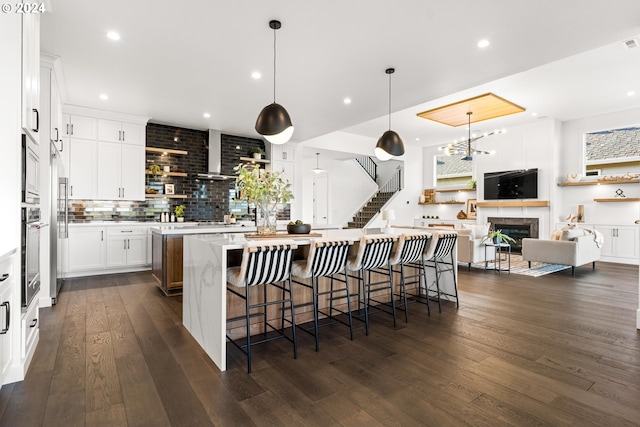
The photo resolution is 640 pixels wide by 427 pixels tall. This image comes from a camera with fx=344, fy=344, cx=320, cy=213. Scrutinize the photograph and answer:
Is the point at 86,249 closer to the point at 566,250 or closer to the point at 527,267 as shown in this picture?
the point at 527,267

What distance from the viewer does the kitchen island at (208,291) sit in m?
2.48

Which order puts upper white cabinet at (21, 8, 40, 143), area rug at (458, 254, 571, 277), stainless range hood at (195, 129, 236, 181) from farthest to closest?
stainless range hood at (195, 129, 236, 181), area rug at (458, 254, 571, 277), upper white cabinet at (21, 8, 40, 143)

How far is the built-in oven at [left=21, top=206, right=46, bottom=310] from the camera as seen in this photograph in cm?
244

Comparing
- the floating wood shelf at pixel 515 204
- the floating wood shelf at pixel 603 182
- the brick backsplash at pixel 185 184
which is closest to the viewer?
the brick backsplash at pixel 185 184

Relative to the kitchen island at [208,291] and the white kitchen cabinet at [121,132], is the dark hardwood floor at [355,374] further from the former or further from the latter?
the white kitchen cabinet at [121,132]

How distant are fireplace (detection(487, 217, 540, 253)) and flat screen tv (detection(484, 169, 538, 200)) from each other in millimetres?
617

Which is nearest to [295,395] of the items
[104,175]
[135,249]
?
[135,249]

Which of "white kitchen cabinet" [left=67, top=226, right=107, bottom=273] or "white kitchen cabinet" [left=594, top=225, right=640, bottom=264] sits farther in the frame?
"white kitchen cabinet" [left=594, top=225, right=640, bottom=264]

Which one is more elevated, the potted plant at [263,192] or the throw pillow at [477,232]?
the potted plant at [263,192]

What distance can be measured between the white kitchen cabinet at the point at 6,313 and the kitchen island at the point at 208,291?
118 cm

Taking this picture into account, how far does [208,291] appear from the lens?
272 cm

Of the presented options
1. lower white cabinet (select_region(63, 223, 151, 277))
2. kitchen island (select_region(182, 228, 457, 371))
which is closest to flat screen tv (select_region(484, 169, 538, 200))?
kitchen island (select_region(182, 228, 457, 371))

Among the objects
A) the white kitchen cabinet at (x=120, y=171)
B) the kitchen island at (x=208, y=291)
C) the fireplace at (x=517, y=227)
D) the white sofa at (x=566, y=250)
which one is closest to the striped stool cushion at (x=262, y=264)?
the kitchen island at (x=208, y=291)

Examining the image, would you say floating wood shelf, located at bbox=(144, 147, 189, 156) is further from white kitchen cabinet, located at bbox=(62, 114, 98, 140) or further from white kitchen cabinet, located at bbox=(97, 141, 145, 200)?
white kitchen cabinet, located at bbox=(62, 114, 98, 140)
